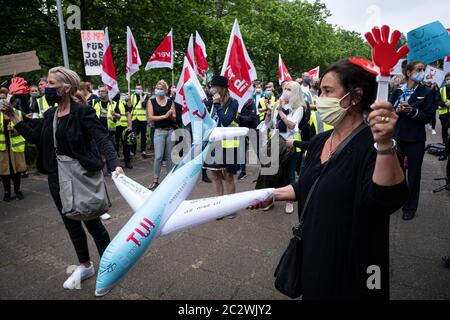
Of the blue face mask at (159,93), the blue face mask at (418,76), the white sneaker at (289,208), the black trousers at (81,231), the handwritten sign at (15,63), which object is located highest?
the handwritten sign at (15,63)

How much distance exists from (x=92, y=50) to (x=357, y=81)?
7.92 meters

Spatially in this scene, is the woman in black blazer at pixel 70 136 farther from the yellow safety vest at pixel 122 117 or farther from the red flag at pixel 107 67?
the yellow safety vest at pixel 122 117

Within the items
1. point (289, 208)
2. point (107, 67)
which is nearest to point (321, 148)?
point (289, 208)

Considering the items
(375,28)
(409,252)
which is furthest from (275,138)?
(375,28)

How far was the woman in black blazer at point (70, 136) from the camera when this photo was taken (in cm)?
276

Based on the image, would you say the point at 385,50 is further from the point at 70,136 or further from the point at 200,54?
the point at 200,54

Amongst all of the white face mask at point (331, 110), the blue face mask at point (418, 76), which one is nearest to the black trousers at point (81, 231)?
the white face mask at point (331, 110)

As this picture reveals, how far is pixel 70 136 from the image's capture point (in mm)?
2730

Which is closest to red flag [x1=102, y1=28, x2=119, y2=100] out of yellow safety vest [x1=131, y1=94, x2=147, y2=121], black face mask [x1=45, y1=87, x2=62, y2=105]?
yellow safety vest [x1=131, y1=94, x2=147, y2=121]

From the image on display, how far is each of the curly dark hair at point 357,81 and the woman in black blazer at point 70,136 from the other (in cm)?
198

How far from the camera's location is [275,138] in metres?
4.72
